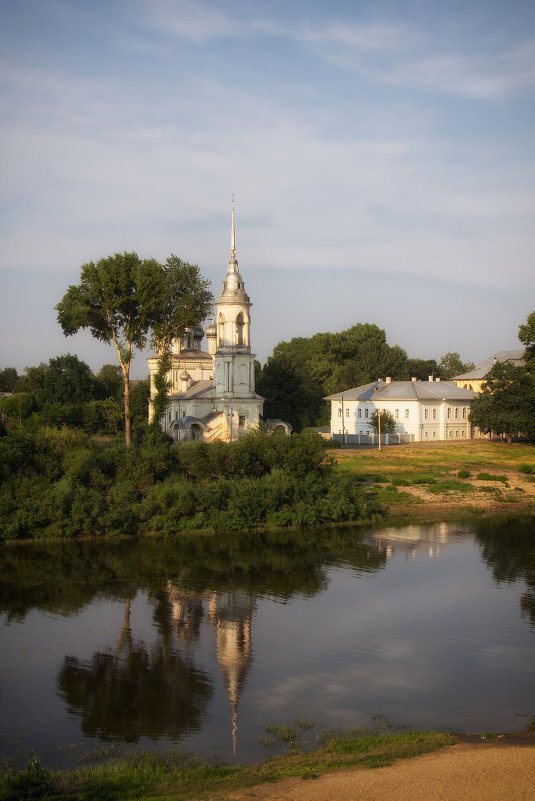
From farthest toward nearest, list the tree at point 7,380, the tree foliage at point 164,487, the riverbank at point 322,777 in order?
the tree at point 7,380, the tree foliage at point 164,487, the riverbank at point 322,777

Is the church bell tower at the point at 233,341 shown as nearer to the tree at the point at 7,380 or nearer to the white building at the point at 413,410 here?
the white building at the point at 413,410

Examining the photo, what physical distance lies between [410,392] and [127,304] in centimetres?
2931

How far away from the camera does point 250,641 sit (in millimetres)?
17297

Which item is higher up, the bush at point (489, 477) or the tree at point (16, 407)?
the tree at point (16, 407)

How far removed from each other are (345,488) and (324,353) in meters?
60.1

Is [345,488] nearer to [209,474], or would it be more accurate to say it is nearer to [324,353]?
[209,474]

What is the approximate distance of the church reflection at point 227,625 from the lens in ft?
49.3

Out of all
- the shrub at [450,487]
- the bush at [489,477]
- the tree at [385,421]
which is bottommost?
the shrub at [450,487]

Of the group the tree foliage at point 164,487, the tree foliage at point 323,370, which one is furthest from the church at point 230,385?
the tree foliage at point 164,487

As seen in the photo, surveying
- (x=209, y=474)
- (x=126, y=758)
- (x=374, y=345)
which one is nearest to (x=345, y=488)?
(x=209, y=474)

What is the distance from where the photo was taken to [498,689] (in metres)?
14.4

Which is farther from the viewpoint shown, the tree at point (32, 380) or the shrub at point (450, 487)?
the tree at point (32, 380)

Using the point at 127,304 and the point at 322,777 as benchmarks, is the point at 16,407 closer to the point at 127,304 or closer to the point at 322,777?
the point at 127,304

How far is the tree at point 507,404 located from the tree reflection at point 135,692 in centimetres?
4131
